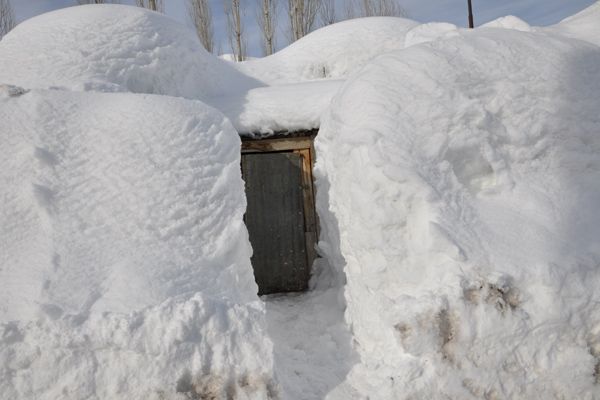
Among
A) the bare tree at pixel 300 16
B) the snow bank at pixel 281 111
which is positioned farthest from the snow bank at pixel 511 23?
the bare tree at pixel 300 16

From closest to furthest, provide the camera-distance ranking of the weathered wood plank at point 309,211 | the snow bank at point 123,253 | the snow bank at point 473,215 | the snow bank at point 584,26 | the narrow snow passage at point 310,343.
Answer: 1. the snow bank at point 123,253
2. the snow bank at point 473,215
3. the narrow snow passage at point 310,343
4. the snow bank at point 584,26
5. the weathered wood plank at point 309,211

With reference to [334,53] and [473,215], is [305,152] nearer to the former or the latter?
[334,53]

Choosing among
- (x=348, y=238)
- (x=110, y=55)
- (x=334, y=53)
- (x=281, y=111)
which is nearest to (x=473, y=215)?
(x=348, y=238)

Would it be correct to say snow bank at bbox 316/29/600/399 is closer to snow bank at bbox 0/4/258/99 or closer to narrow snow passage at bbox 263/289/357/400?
narrow snow passage at bbox 263/289/357/400

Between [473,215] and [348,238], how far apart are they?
39.1 inches

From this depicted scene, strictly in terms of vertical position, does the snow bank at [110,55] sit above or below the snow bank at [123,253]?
above

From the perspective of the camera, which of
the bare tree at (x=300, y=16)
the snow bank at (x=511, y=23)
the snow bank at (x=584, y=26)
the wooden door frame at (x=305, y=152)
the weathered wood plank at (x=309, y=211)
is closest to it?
the snow bank at (x=584, y=26)

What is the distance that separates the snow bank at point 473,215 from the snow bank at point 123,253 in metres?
0.87

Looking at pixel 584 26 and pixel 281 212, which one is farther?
pixel 281 212

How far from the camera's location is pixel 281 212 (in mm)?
5027

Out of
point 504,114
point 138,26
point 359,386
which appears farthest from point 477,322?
point 138,26

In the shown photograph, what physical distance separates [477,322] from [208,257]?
1.69 m

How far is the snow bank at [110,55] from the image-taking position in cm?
408

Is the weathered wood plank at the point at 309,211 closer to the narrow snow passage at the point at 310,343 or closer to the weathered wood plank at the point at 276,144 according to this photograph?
the weathered wood plank at the point at 276,144
